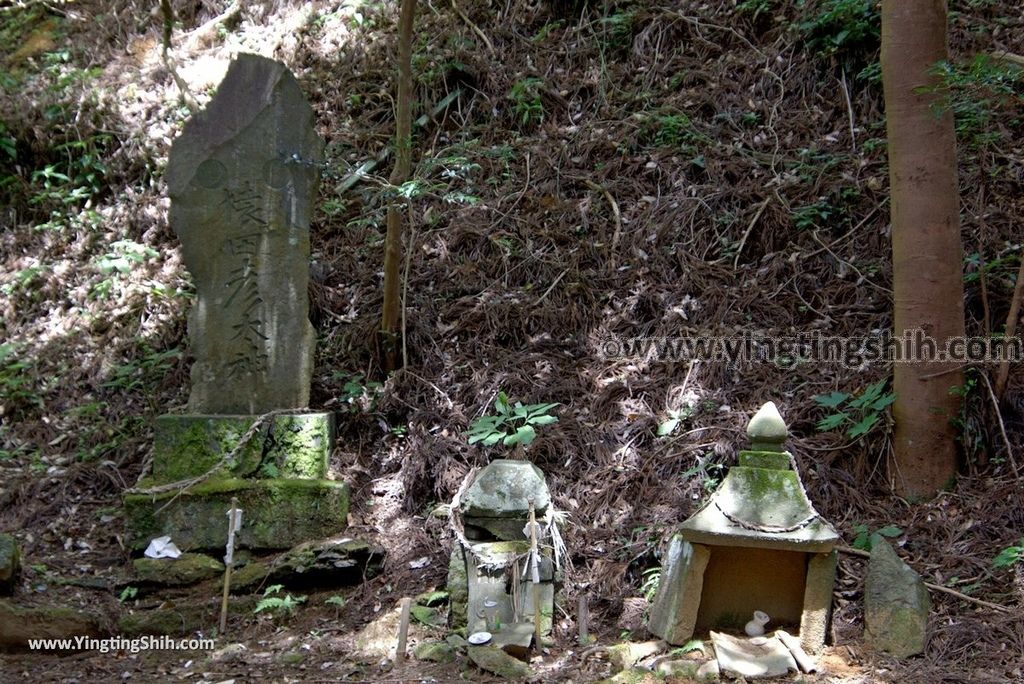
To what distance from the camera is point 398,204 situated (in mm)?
5816

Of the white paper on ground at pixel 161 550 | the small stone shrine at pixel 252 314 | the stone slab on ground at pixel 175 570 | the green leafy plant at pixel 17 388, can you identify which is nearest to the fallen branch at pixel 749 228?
the small stone shrine at pixel 252 314

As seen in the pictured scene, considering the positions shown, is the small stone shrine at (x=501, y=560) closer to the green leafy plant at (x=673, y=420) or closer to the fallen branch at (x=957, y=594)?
the green leafy plant at (x=673, y=420)

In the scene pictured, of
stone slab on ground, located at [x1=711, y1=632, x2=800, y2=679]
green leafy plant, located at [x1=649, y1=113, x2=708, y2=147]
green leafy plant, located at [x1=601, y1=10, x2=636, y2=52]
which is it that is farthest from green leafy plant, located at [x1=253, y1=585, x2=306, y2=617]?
green leafy plant, located at [x1=601, y1=10, x2=636, y2=52]

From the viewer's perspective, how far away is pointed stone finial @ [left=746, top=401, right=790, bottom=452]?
416 centimetres

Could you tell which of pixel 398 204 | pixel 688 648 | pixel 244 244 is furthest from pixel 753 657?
pixel 244 244

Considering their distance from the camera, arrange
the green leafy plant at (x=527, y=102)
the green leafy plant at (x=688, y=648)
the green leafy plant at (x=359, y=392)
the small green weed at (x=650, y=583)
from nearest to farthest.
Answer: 1. the green leafy plant at (x=688, y=648)
2. the small green weed at (x=650, y=583)
3. the green leafy plant at (x=359, y=392)
4. the green leafy plant at (x=527, y=102)

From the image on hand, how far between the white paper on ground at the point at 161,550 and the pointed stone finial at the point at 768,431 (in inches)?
133

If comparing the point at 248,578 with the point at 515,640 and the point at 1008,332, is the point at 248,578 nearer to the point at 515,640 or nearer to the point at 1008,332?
the point at 515,640

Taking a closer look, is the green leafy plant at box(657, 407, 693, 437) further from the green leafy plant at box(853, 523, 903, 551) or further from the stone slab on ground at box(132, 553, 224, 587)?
the stone slab on ground at box(132, 553, 224, 587)

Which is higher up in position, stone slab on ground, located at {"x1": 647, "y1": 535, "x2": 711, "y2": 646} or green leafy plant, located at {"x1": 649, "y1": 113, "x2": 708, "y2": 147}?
green leafy plant, located at {"x1": 649, "y1": 113, "x2": 708, "y2": 147}

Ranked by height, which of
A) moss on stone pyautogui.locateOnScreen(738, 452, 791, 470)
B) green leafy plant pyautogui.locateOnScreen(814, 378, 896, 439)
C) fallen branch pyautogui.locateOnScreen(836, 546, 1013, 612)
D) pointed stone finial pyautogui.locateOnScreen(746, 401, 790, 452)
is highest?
green leafy plant pyautogui.locateOnScreen(814, 378, 896, 439)

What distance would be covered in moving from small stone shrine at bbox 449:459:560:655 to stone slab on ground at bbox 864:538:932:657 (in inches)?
61.4

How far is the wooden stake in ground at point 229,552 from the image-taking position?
457 cm

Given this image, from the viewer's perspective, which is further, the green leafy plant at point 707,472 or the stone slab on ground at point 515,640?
the green leafy plant at point 707,472
